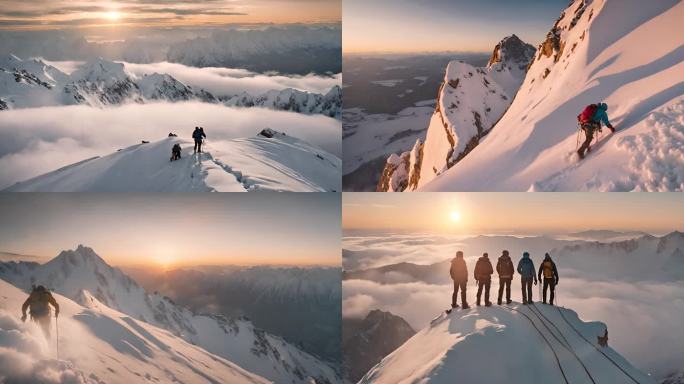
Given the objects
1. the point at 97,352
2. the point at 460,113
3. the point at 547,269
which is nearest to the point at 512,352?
the point at 547,269

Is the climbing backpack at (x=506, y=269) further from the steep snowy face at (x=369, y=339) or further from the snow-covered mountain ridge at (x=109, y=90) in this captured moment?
the snow-covered mountain ridge at (x=109, y=90)

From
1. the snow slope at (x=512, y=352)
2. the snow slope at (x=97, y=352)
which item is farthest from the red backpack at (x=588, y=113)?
the snow slope at (x=97, y=352)

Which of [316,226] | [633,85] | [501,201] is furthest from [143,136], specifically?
[633,85]

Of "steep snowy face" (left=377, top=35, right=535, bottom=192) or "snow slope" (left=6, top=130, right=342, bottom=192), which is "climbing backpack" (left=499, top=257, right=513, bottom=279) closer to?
"snow slope" (left=6, top=130, right=342, bottom=192)

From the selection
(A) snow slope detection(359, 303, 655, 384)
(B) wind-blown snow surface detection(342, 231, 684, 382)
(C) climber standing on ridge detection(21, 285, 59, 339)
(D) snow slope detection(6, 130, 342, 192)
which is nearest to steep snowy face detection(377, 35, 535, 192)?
(B) wind-blown snow surface detection(342, 231, 684, 382)

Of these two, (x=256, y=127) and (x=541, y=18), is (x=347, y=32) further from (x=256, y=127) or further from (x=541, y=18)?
(x=541, y=18)

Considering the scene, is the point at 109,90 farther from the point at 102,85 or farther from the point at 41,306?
the point at 41,306
